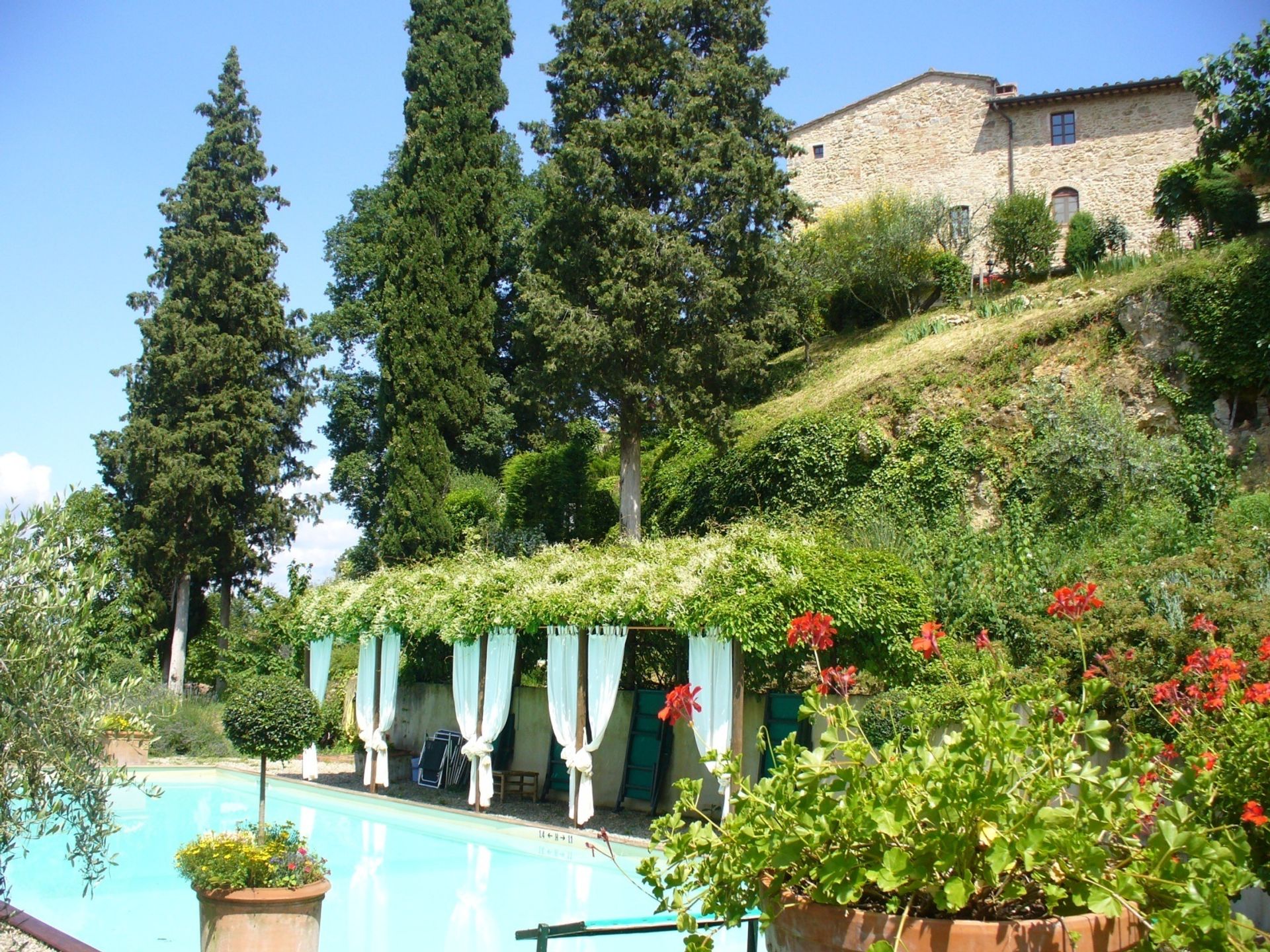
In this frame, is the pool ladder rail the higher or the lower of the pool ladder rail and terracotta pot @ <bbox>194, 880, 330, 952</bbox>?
the higher

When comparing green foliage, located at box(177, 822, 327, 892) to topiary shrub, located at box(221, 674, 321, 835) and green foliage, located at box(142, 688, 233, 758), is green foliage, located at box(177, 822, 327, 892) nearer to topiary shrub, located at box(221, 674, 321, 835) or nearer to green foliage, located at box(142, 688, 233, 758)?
topiary shrub, located at box(221, 674, 321, 835)

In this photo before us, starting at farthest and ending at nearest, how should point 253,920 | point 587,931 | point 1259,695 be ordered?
point 253,920
point 1259,695
point 587,931

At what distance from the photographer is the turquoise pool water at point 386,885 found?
27.1 ft

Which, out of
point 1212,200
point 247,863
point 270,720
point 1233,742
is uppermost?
point 1212,200

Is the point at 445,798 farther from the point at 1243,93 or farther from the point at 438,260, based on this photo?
the point at 1243,93

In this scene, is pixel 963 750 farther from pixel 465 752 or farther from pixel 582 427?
pixel 582 427

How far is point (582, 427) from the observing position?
2384 centimetres

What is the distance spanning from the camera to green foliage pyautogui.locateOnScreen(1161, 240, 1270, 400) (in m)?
15.0

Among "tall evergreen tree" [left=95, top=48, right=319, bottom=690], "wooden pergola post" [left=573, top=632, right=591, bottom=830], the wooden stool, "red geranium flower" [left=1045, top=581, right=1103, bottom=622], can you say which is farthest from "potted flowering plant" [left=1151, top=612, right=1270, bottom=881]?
"tall evergreen tree" [left=95, top=48, right=319, bottom=690]

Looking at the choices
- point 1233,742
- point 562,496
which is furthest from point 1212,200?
point 1233,742

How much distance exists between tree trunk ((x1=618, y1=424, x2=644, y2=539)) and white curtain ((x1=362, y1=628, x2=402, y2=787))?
5.57 metres

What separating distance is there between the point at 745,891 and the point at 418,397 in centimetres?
2340

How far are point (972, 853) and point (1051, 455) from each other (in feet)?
47.2

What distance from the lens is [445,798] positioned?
47.5 feet
